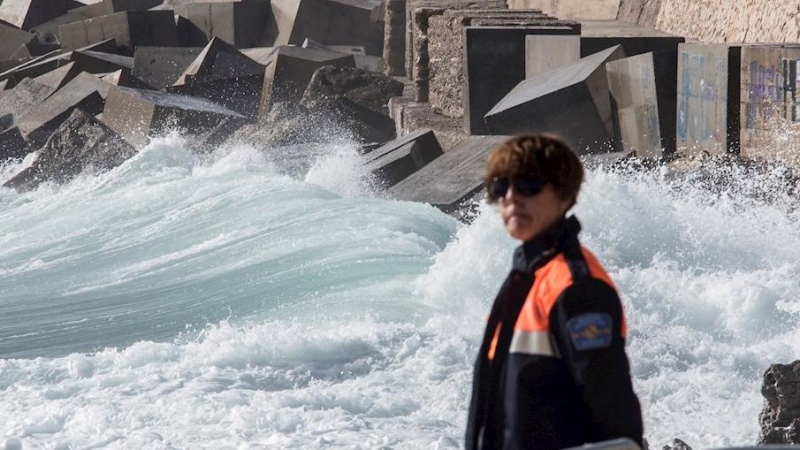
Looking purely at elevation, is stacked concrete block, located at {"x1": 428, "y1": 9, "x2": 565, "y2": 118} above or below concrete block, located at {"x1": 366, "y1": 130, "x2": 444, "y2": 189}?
above

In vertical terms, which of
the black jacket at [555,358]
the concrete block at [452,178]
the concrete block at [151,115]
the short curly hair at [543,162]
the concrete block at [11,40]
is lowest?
the concrete block at [452,178]

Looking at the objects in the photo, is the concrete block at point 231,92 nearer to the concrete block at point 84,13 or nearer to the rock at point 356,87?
the rock at point 356,87

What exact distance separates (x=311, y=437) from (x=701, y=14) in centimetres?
761

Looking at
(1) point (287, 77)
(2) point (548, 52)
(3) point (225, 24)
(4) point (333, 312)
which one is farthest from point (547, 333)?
(3) point (225, 24)

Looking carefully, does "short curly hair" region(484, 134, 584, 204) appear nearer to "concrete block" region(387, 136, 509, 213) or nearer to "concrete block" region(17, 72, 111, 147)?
"concrete block" region(387, 136, 509, 213)

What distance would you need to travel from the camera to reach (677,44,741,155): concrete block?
8.22m

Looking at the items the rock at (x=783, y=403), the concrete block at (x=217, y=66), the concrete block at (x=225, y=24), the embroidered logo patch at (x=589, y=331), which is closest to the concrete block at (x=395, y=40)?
the concrete block at (x=217, y=66)

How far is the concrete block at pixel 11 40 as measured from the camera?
73.3 feet

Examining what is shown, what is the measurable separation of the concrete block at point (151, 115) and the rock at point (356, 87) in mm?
930

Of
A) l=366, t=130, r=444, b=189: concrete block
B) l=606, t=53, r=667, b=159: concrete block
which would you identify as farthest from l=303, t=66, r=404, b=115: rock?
l=606, t=53, r=667, b=159: concrete block

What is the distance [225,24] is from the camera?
21672mm

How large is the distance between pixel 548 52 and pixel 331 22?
38.2ft

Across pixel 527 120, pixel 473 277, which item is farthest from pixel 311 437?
pixel 527 120

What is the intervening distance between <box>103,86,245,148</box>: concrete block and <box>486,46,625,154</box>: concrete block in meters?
4.57
